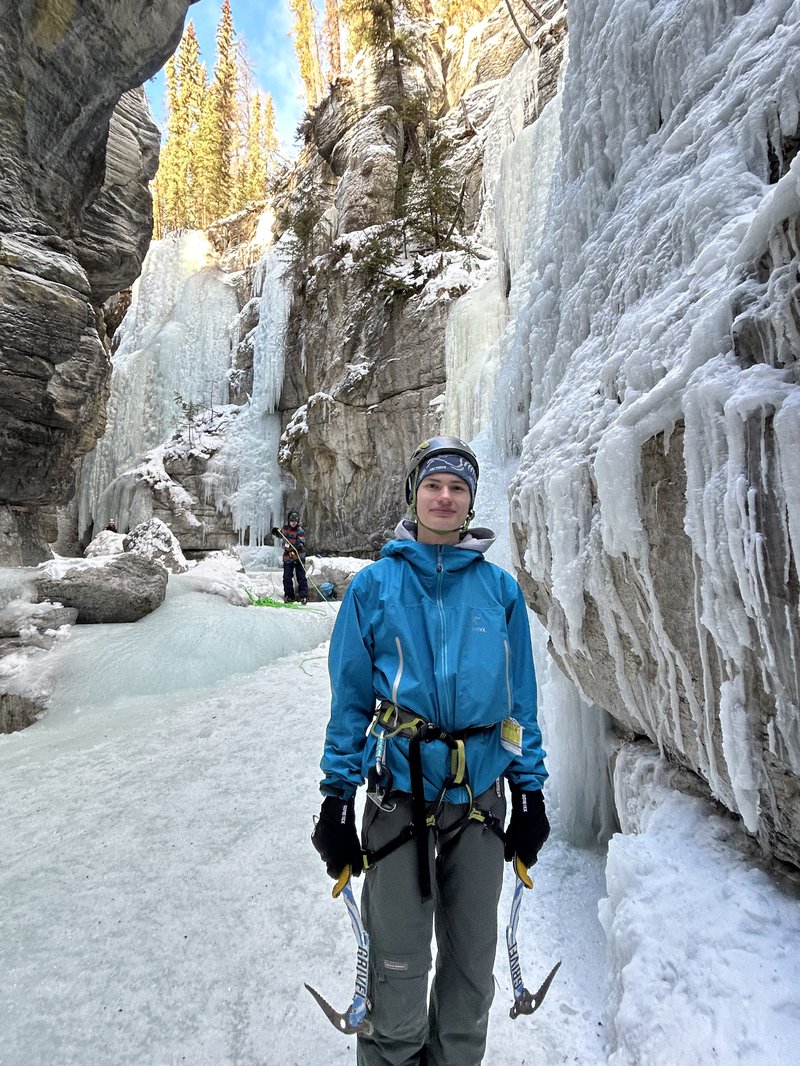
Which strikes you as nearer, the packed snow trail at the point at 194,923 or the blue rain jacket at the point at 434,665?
the blue rain jacket at the point at 434,665

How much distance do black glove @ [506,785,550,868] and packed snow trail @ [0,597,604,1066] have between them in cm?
79

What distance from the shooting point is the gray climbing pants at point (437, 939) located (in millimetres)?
1263

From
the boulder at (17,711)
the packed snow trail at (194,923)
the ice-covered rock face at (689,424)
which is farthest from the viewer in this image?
the boulder at (17,711)

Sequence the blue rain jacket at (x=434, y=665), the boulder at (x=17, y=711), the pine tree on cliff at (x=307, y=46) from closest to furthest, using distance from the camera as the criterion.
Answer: the blue rain jacket at (x=434, y=665) → the boulder at (x=17, y=711) → the pine tree on cliff at (x=307, y=46)

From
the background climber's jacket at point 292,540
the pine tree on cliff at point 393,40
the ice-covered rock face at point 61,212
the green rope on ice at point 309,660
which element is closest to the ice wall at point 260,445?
the pine tree on cliff at point 393,40

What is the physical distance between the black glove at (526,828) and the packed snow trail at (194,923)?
2.60 ft

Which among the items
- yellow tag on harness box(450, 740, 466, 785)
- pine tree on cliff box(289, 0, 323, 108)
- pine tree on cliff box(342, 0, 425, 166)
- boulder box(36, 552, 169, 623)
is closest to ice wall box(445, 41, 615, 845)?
yellow tag on harness box(450, 740, 466, 785)

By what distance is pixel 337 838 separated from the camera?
1.27m

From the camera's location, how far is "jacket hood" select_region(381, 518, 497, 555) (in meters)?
1.50

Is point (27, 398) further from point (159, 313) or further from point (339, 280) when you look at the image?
point (159, 313)

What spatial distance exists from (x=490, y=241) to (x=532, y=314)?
33.5 feet

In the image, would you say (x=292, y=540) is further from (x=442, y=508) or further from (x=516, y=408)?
(x=442, y=508)

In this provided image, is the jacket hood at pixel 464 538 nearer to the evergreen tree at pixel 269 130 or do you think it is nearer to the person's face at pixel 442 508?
the person's face at pixel 442 508

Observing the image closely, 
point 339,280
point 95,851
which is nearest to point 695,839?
point 95,851
